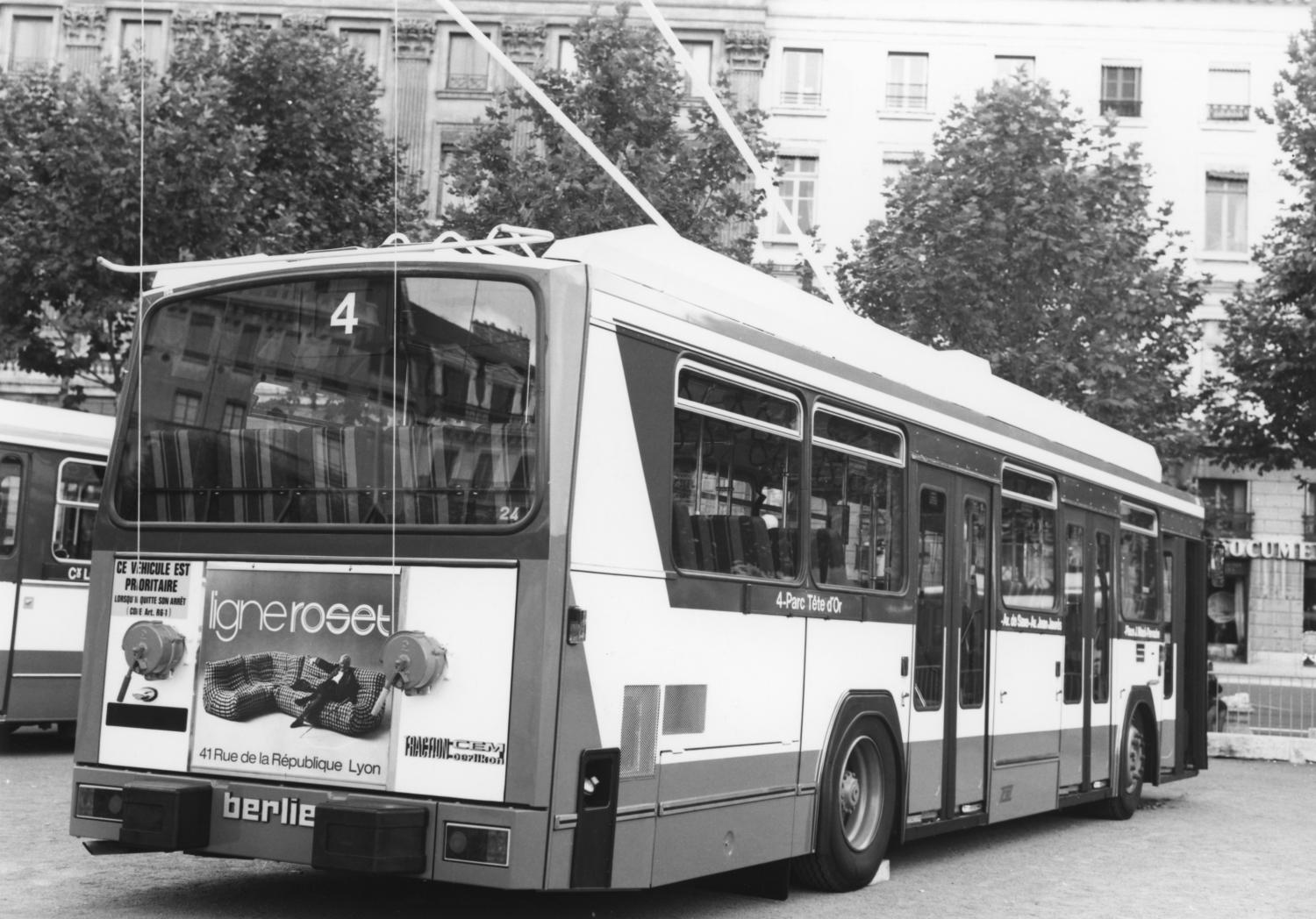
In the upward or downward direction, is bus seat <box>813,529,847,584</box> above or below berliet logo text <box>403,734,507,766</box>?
above

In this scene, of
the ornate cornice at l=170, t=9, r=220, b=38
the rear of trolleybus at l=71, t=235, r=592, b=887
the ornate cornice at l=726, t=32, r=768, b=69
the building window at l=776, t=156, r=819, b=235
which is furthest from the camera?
the building window at l=776, t=156, r=819, b=235

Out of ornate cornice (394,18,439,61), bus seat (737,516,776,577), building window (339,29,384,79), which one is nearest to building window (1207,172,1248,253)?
ornate cornice (394,18,439,61)

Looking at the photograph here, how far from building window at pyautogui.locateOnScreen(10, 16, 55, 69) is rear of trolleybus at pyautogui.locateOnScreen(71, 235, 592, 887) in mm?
34519

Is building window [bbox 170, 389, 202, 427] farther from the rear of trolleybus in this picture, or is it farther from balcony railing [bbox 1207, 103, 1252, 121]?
balcony railing [bbox 1207, 103, 1252, 121]

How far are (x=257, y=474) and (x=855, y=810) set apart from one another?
3853 mm

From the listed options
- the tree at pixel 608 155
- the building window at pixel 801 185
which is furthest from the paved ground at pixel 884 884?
the building window at pixel 801 185

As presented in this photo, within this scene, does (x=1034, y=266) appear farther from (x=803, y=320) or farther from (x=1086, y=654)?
(x=803, y=320)

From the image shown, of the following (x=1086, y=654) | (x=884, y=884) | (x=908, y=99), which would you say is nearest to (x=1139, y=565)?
(x=1086, y=654)

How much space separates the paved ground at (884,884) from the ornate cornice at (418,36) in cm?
2857

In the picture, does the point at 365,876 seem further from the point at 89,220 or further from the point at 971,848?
the point at 89,220

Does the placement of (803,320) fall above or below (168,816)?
above

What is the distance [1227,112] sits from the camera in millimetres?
39594

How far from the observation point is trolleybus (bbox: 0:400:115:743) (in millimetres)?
14055

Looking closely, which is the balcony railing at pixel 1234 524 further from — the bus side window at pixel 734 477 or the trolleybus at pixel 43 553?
the bus side window at pixel 734 477
